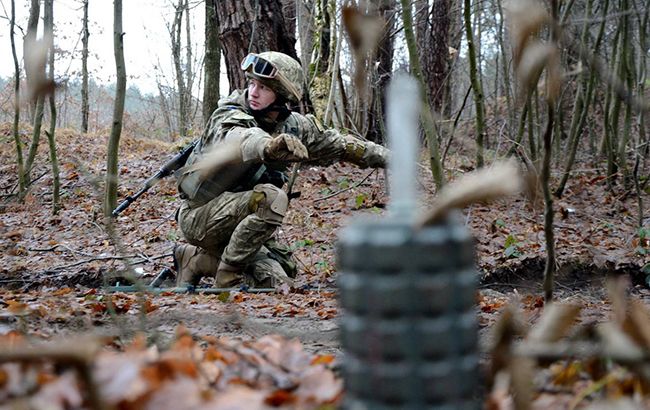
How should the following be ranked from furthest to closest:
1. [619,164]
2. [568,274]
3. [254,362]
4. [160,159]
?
1. [160,159]
2. [619,164]
3. [568,274]
4. [254,362]

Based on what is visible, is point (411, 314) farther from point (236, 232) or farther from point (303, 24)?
point (303, 24)

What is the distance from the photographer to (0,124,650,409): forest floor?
1.16m

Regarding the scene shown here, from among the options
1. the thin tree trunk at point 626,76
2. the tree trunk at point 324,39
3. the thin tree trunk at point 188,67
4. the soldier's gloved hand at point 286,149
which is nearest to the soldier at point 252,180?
the soldier's gloved hand at point 286,149

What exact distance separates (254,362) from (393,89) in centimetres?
77

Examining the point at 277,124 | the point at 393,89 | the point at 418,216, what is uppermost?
the point at 277,124

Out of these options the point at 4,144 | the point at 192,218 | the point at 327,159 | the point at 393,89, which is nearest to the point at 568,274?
the point at 327,159

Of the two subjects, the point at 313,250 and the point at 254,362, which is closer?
the point at 254,362

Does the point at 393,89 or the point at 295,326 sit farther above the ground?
the point at 393,89

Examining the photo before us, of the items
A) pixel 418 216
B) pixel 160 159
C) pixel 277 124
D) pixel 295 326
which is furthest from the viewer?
pixel 160 159

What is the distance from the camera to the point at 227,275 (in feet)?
16.4

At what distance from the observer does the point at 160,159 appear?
10.5 meters

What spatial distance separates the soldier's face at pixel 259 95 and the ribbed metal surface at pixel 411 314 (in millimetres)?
3936

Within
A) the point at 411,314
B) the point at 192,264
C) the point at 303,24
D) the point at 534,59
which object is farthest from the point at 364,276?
the point at 303,24

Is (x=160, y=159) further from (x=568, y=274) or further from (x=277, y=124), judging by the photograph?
(x=568, y=274)
